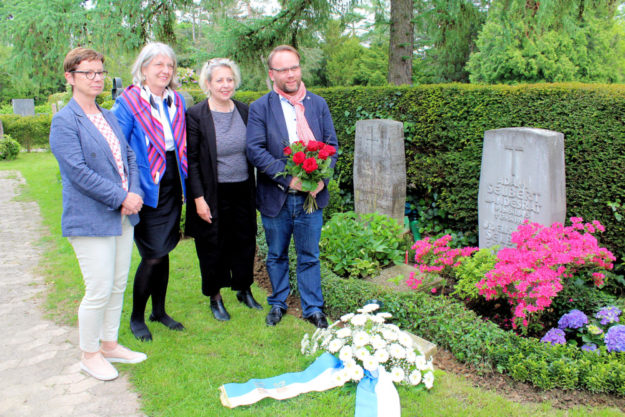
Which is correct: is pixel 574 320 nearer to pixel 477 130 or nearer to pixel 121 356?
pixel 477 130

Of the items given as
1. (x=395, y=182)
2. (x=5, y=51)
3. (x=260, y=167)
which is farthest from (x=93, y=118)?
(x=5, y=51)

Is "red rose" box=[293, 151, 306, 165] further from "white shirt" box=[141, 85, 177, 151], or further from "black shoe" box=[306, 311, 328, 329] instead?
"black shoe" box=[306, 311, 328, 329]

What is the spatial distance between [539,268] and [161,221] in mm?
2678

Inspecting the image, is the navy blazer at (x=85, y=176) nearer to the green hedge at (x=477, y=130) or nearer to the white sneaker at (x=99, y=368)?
the white sneaker at (x=99, y=368)

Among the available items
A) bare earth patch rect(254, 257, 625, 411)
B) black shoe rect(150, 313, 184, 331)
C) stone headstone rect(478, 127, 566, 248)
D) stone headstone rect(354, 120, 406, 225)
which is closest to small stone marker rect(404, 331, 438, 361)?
bare earth patch rect(254, 257, 625, 411)

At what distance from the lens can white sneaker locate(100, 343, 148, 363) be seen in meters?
3.16

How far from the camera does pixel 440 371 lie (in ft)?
9.99

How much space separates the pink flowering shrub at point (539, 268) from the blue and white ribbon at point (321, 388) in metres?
1.28

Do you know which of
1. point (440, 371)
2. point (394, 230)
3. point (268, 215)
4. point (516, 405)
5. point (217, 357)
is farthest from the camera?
point (394, 230)

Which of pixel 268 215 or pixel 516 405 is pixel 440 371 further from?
pixel 268 215

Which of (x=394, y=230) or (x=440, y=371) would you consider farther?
(x=394, y=230)

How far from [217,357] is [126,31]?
638 centimetres

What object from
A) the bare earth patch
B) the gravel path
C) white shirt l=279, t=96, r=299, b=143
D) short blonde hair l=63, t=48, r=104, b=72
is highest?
short blonde hair l=63, t=48, r=104, b=72

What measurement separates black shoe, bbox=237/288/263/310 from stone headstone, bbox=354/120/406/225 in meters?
2.15
